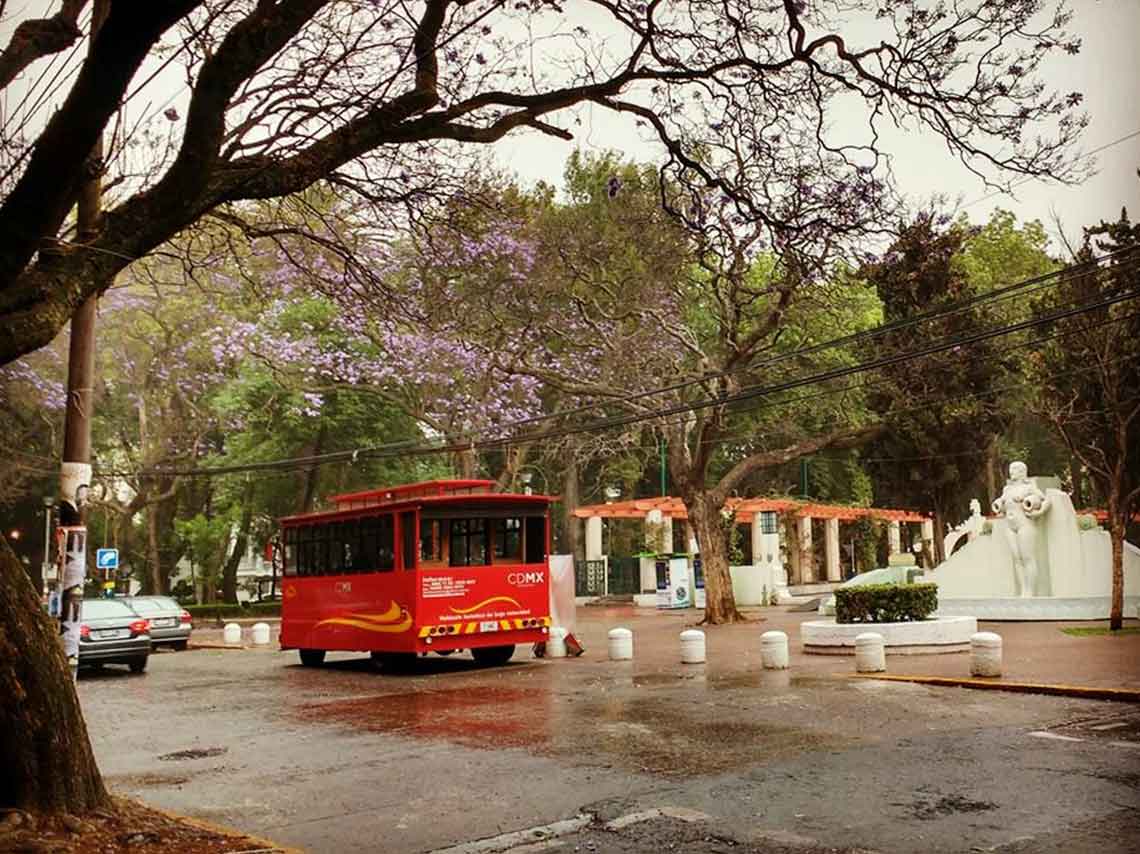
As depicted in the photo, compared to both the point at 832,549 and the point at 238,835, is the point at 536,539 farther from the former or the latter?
the point at 832,549

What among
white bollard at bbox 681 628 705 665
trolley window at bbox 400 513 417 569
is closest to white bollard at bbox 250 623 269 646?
trolley window at bbox 400 513 417 569

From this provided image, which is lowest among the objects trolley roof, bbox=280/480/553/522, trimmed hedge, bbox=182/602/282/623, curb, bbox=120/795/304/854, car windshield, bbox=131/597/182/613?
trimmed hedge, bbox=182/602/282/623

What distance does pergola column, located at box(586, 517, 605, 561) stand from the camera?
4447cm

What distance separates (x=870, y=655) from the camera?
15.7 meters

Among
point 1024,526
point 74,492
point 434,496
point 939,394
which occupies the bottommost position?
point 1024,526

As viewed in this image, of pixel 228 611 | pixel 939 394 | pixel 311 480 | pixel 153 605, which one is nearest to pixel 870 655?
pixel 153 605

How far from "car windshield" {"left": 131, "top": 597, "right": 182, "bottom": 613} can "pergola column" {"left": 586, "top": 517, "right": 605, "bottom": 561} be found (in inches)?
809

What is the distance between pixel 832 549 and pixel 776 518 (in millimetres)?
7329

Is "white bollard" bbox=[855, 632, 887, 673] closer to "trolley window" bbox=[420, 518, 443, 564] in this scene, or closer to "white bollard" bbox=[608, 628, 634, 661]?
"white bollard" bbox=[608, 628, 634, 661]

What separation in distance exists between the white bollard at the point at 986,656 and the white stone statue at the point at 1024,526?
12.9m

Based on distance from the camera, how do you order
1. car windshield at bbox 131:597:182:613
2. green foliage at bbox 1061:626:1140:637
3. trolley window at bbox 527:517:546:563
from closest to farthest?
trolley window at bbox 527:517:546:563
green foliage at bbox 1061:626:1140:637
car windshield at bbox 131:597:182:613

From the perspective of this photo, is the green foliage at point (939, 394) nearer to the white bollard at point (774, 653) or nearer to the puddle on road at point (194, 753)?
the white bollard at point (774, 653)

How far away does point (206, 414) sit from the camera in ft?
122

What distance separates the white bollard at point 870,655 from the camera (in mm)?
15664
